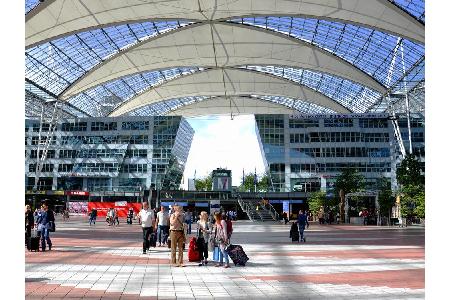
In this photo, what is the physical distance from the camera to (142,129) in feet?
Answer: 296

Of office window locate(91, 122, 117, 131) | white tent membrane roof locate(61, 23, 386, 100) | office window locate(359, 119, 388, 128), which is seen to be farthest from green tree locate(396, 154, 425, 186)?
office window locate(91, 122, 117, 131)

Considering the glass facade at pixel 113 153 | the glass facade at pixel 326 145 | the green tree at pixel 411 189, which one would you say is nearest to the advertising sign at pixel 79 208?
the glass facade at pixel 113 153

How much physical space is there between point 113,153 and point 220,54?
127 ft

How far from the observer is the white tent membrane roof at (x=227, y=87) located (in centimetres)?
7225

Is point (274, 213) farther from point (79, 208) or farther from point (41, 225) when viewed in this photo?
point (41, 225)

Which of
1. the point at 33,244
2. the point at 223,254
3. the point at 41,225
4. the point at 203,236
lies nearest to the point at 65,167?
the point at 41,225

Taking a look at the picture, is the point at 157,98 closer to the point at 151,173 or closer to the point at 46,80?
the point at 151,173

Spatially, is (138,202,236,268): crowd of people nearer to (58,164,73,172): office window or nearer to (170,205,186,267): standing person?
(170,205,186,267): standing person

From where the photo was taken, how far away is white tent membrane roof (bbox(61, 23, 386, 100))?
A: 52344 millimetres

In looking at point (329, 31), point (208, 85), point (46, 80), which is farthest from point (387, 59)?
point (46, 80)

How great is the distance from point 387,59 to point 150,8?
30.8 meters

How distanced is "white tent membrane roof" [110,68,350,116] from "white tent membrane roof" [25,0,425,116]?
1299 mm

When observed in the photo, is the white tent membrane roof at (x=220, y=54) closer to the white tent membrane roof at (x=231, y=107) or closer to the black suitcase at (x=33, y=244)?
the white tent membrane roof at (x=231, y=107)
